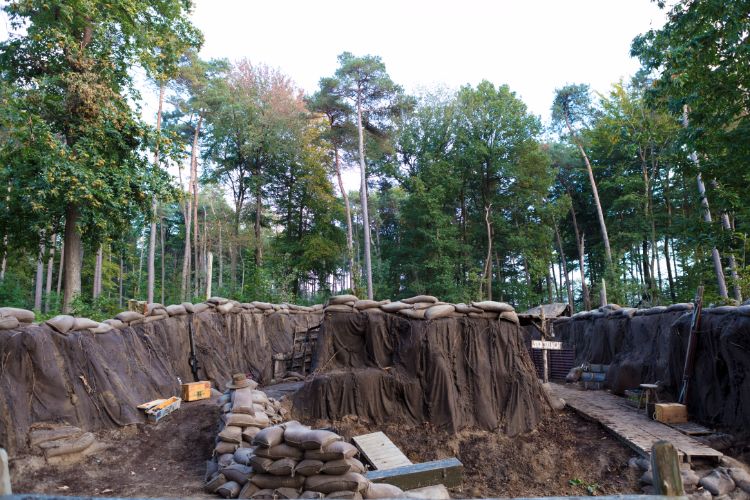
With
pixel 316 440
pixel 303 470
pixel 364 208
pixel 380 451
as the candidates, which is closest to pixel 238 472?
pixel 303 470

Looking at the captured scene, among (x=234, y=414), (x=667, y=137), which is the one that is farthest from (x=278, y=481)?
(x=667, y=137)

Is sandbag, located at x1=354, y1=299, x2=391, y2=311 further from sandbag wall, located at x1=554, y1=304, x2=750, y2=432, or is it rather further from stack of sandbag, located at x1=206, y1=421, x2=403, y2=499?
sandbag wall, located at x1=554, y1=304, x2=750, y2=432

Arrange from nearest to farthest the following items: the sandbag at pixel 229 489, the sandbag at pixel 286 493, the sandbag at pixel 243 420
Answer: the sandbag at pixel 286 493 → the sandbag at pixel 229 489 → the sandbag at pixel 243 420

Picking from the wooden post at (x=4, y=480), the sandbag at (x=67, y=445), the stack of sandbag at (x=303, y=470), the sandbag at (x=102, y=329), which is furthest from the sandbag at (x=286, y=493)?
the sandbag at (x=102, y=329)

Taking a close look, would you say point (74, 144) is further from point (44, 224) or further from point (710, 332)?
point (710, 332)

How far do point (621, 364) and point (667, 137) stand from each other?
18.5m

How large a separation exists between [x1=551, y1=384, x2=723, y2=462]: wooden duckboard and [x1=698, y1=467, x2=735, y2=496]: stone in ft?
1.16

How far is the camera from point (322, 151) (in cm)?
3228

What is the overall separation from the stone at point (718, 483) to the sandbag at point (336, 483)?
5143 millimetres

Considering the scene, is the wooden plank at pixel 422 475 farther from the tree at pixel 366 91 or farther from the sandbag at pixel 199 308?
the tree at pixel 366 91

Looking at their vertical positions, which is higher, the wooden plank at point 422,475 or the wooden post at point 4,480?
the wooden post at point 4,480

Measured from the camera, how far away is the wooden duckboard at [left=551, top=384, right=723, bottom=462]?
7574 mm

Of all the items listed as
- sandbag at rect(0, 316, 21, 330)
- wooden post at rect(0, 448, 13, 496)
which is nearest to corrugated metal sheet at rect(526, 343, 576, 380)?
sandbag at rect(0, 316, 21, 330)

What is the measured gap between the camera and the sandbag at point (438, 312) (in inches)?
403
